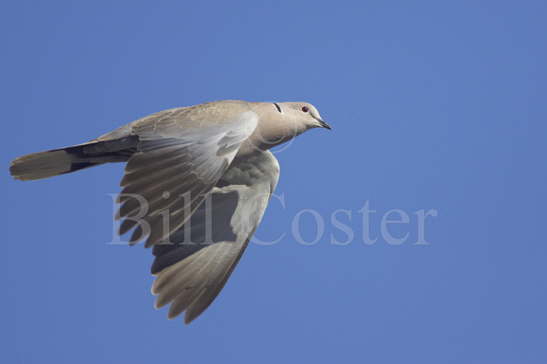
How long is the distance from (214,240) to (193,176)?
172cm

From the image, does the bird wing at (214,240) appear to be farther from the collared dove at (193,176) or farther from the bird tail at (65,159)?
the bird tail at (65,159)

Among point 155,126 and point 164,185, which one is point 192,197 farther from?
point 155,126

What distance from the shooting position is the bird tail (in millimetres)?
7816

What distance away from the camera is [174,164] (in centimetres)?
687

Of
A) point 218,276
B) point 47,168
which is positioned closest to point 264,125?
point 218,276

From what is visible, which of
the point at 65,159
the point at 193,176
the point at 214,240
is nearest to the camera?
the point at 193,176

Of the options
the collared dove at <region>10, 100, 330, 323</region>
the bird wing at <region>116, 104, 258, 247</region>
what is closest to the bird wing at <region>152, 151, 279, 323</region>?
the collared dove at <region>10, 100, 330, 323</region>

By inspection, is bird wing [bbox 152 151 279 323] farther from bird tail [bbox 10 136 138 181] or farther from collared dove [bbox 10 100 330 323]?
bird tail [bbox 10 136 138 181]

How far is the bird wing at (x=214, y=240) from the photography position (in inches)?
309

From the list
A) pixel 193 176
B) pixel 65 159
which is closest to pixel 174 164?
pixel 193 176

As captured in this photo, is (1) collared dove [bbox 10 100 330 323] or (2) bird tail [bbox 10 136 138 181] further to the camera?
(2) bird tail [bbox 10 136 138 181]

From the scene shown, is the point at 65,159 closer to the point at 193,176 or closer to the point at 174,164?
the point at 174,164

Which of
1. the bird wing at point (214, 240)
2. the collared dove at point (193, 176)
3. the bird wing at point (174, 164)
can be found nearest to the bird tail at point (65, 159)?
the collared dove at point (193, 176)

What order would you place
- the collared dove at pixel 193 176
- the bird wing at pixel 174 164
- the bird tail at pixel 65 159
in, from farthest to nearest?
the bird tail at pixel 65 159 < the collared dove at pixel 193 176 < the bird wing at pixel 174 164
